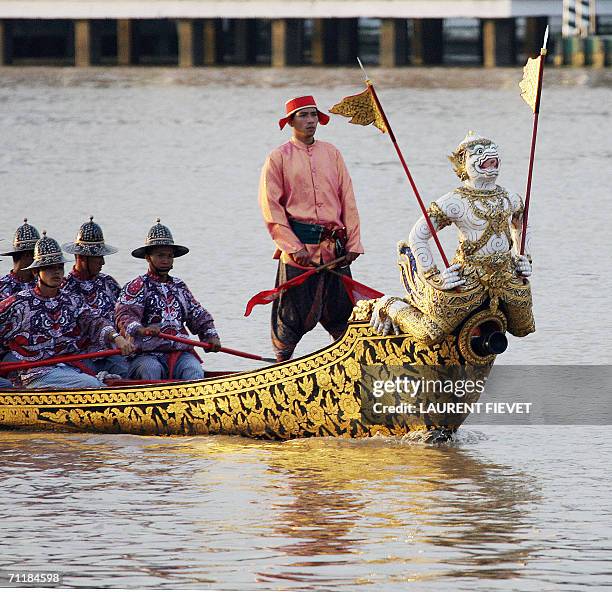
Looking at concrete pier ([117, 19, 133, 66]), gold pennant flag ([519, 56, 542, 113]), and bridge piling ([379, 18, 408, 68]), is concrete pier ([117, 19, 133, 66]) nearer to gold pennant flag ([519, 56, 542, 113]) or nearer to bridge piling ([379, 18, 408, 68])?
bridge piling ([379, 18, 408, 68])

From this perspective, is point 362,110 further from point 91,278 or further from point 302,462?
point 91,278

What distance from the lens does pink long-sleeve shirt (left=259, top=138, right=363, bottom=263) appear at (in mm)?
11906

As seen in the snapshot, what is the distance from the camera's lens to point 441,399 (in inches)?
430

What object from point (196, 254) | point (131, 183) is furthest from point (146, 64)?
point (196, 254)

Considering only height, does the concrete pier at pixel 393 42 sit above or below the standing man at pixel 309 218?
above

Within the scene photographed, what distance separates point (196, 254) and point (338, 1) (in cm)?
2592

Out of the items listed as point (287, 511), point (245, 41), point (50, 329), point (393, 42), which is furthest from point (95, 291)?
point (245, 41)

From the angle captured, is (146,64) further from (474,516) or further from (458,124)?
(474,516)

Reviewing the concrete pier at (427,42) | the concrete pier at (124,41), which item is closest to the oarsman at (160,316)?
the concrete pier at (124,41)

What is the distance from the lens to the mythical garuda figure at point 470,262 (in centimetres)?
1053

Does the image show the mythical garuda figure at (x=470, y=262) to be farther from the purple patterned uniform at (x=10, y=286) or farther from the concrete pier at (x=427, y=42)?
the concrete pier at (x=427, y=42)

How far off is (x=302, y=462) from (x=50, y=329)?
1.79 m

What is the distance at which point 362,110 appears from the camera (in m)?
11.0

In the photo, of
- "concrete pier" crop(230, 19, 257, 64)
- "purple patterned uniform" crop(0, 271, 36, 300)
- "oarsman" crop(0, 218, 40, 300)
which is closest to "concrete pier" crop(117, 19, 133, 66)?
"concrete pier" crop(230, 19, 257, 64)
